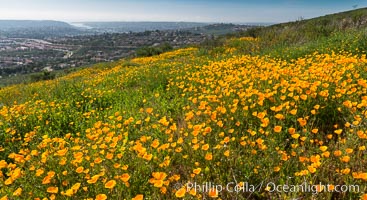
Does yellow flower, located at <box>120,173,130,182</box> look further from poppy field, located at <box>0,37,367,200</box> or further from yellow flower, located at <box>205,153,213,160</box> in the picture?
yellow flower, located at <box>205,153,213,160</box>

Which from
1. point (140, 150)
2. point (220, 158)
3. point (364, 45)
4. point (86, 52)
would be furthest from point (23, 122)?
point (86, 52)

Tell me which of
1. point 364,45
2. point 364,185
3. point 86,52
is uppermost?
point 364,45

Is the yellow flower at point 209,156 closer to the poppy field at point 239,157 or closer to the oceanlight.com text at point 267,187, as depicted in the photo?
the poppy field at point 239,157

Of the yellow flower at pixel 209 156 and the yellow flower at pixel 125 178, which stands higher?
the yellow flower at pixel 209 156

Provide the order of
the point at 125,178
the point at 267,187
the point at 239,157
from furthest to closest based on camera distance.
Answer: the point at 239,157, the point at 125,178, the point at 267,187

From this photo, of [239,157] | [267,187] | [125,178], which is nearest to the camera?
[267,187]

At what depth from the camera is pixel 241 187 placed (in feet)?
9.43

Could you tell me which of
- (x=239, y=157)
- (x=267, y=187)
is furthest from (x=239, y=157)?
(x=267, y=187)

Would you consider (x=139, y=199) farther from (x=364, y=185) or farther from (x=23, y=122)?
(x=23, y=122)

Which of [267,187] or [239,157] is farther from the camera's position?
[239,157]

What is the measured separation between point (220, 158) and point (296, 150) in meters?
0.79

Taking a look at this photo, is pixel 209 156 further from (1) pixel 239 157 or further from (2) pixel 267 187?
(2) pixel 267 187

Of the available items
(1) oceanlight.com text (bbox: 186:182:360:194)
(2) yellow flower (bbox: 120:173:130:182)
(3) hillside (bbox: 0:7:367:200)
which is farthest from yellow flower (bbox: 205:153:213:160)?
(2) yellow flower (bbox: 120:173:130:182)

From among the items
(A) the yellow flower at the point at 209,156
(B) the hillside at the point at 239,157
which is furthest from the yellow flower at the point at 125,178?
(A) the yellow flower at the point at 209,156
